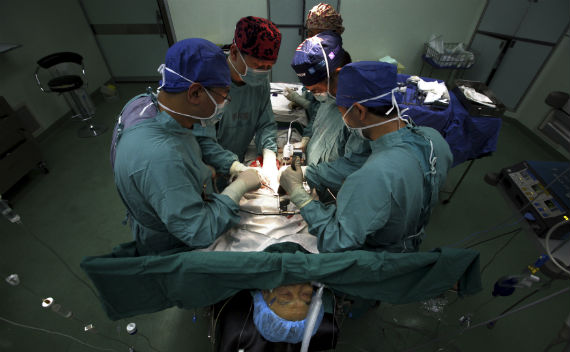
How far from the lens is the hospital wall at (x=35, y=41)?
2.98m

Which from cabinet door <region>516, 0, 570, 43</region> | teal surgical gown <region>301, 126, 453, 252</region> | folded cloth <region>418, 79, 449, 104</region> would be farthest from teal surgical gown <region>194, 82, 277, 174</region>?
cabinet door <region>516, 0, 570, 43</region>

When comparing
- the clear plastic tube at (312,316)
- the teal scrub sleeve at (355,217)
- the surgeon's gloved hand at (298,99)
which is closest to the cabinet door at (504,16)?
the surgeon's gloved hand at (298,99)

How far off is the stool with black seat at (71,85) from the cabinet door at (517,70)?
5772mm

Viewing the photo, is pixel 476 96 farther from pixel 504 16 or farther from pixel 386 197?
pixel 504 16

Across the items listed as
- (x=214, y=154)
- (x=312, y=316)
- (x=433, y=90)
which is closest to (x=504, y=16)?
(x=433, y=90)

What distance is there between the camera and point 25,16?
10.5 ft

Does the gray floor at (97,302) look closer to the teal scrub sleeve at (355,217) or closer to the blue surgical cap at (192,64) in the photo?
the teal scrub sleeve at (355,217)

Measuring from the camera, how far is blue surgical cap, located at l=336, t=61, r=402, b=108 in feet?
3.60

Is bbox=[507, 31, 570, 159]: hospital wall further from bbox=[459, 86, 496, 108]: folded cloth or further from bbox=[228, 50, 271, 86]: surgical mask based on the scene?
bbox=[228, 50, 271, 86]: surgical mask

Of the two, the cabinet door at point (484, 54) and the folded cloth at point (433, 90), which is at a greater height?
the folded cloth at point (433, 90)

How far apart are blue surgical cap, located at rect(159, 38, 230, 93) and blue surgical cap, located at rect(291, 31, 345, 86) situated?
62 centimetres

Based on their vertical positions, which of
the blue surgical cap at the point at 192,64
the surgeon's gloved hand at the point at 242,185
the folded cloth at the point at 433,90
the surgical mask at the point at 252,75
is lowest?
the surgeon's gloved hand at the point at 242,185

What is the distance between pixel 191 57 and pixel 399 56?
4.20m

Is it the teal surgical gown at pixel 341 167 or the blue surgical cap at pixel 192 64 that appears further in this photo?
the teal surgical gown at pixel 341 167
